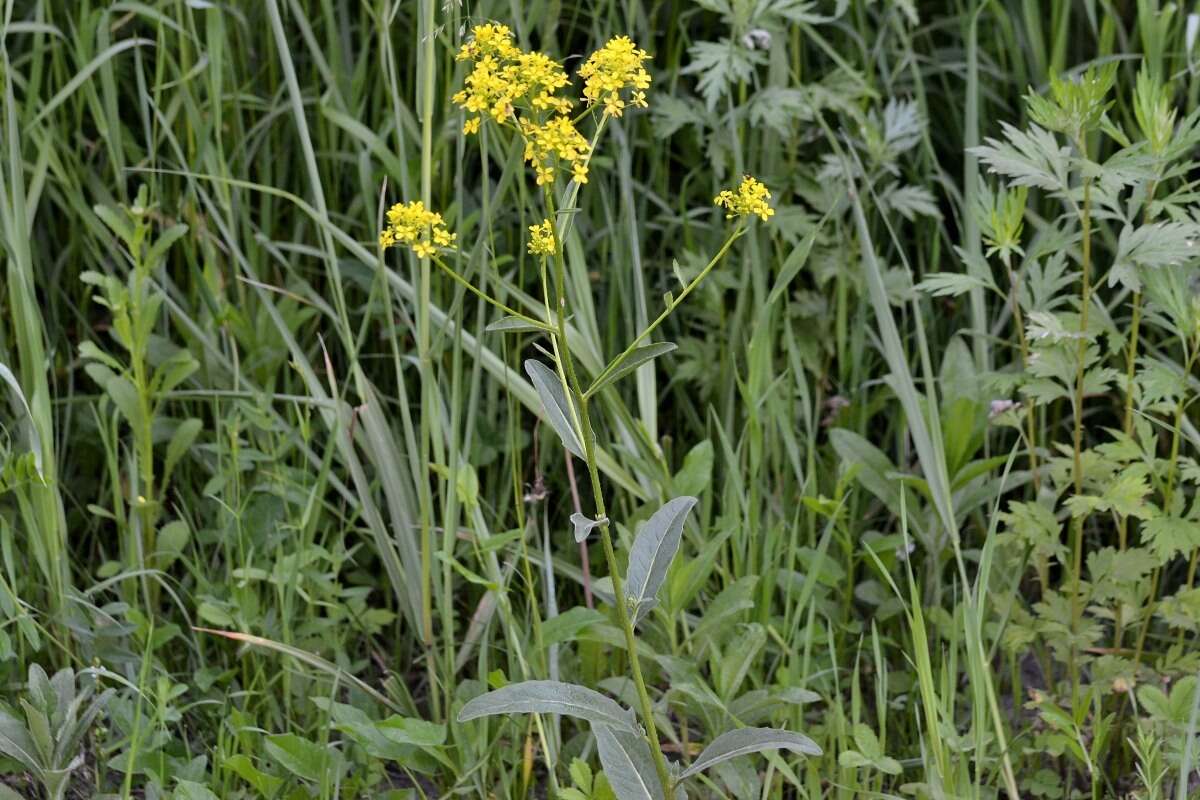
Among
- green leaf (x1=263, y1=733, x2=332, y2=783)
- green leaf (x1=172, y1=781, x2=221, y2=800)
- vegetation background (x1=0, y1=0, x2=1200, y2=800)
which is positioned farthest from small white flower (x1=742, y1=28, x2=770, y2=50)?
green leaf (x1=172, y1=781, x2=221, y2=800)

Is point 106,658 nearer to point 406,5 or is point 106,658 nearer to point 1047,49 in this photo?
point 406,5

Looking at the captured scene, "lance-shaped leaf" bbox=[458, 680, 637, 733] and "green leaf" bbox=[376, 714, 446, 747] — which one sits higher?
"lance-shaped leaf" bbox=[458, 680, 637, 733]

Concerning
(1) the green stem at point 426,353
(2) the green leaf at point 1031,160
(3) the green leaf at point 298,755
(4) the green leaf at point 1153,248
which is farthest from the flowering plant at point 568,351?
(4) the green leaf at point 1153,248

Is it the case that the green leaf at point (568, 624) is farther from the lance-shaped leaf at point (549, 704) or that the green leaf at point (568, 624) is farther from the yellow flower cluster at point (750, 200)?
the yellow flower cluster at point (750, 200)

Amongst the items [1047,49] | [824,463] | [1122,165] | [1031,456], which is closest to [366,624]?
[824,463]

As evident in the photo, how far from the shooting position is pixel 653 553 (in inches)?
59.0

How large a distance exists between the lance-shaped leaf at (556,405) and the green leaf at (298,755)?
58cm

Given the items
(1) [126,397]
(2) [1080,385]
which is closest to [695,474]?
(2) [1080,385]

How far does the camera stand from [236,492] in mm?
2070

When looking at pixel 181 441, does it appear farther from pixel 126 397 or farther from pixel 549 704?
pixel 549 704

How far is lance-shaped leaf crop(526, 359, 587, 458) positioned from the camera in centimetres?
145

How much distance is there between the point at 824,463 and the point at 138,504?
1.14 meters

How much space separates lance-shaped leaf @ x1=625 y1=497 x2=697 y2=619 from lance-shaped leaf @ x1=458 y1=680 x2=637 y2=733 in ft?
0.35

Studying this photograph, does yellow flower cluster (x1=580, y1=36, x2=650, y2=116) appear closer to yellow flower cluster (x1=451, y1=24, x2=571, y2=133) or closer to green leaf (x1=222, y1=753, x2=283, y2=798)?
yellow flower cluster (x1=451, y1=24, x2=571, y2=133)
